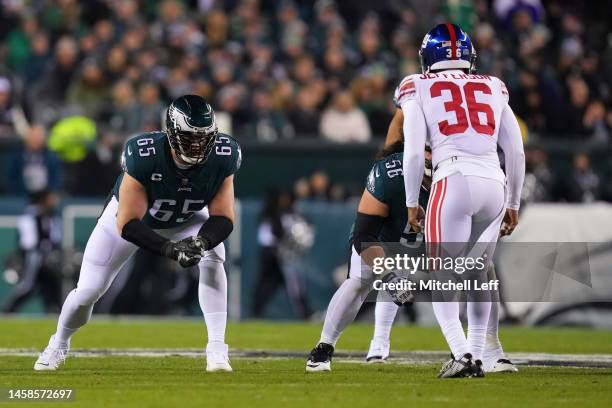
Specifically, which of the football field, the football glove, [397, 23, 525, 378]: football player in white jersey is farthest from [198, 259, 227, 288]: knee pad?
[397, 23, 525, 378]: football player in white jersey

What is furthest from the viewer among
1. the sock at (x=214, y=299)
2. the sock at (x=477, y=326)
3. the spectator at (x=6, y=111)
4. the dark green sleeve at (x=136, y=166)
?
the spectator at (x=6, y=111)

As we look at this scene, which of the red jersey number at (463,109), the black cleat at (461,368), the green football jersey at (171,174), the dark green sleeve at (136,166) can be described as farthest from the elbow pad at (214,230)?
the black cleat at (461,368)

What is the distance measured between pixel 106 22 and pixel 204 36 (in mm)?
1319

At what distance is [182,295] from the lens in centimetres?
1571

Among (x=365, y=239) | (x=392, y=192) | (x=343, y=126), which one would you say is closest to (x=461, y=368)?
(x=365, y=239)

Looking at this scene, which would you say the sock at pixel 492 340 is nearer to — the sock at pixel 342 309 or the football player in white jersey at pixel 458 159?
the football player in white jersey at pixel 458 159

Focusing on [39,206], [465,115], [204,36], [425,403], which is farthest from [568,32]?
[425,403]

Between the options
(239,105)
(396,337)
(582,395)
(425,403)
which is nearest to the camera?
(425,403)

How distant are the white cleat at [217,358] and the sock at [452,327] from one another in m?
1.39

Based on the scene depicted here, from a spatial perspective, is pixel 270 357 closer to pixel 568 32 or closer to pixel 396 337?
pixel 396 337

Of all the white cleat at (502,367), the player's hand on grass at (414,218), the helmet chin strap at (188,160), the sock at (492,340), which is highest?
the helmet chin strap at (188,160)

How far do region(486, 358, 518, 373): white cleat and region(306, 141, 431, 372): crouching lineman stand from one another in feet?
2.91

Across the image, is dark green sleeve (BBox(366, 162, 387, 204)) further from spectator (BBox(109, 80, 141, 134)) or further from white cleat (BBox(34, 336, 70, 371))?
spectator (BBox(109, 80, 141, 134))

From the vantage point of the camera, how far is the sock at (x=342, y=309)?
27.6ft
